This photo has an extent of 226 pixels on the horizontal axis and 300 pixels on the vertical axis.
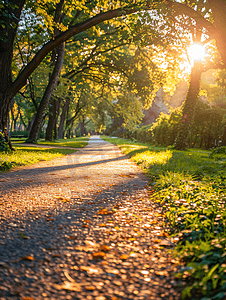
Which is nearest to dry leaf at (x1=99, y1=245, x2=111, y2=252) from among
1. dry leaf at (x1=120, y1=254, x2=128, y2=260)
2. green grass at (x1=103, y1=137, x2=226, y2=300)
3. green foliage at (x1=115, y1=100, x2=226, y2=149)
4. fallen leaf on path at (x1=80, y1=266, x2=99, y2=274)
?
dry leaf at (x1=120, y1=254, x2=128, y2=260)

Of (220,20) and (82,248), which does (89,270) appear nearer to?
(82,248)

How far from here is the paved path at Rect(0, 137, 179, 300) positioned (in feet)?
5.48

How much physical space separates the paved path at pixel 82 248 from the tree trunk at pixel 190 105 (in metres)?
9.56

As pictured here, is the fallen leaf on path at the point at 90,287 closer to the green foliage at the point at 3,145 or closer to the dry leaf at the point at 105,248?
the dry leaf at the point at 105,248

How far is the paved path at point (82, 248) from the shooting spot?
167cm

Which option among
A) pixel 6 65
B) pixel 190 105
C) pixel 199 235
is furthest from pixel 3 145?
pixel 190 105

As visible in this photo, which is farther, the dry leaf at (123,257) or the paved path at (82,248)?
the dry leaf at (123,257)

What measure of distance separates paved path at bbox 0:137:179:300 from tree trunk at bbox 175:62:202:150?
956 cm

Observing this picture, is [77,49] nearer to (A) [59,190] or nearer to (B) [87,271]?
(A) [59,190]

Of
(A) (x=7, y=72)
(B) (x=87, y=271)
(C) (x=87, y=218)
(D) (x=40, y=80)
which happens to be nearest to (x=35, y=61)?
(A) (x=7, y=72)

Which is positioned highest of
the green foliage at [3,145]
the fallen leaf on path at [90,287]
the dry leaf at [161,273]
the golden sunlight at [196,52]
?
the golden sunlight at [196,52]

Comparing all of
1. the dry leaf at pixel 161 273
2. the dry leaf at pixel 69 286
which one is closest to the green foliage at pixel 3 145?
the dry leaf at pixel 69 286

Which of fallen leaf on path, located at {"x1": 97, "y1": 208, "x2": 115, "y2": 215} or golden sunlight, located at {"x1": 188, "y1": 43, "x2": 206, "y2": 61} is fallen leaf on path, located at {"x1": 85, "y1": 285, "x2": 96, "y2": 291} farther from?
golden sunlight, located at {"x1": 188, "y1": 43, "x2": 206, "y2": 61}

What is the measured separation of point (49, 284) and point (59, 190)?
8.96ft
